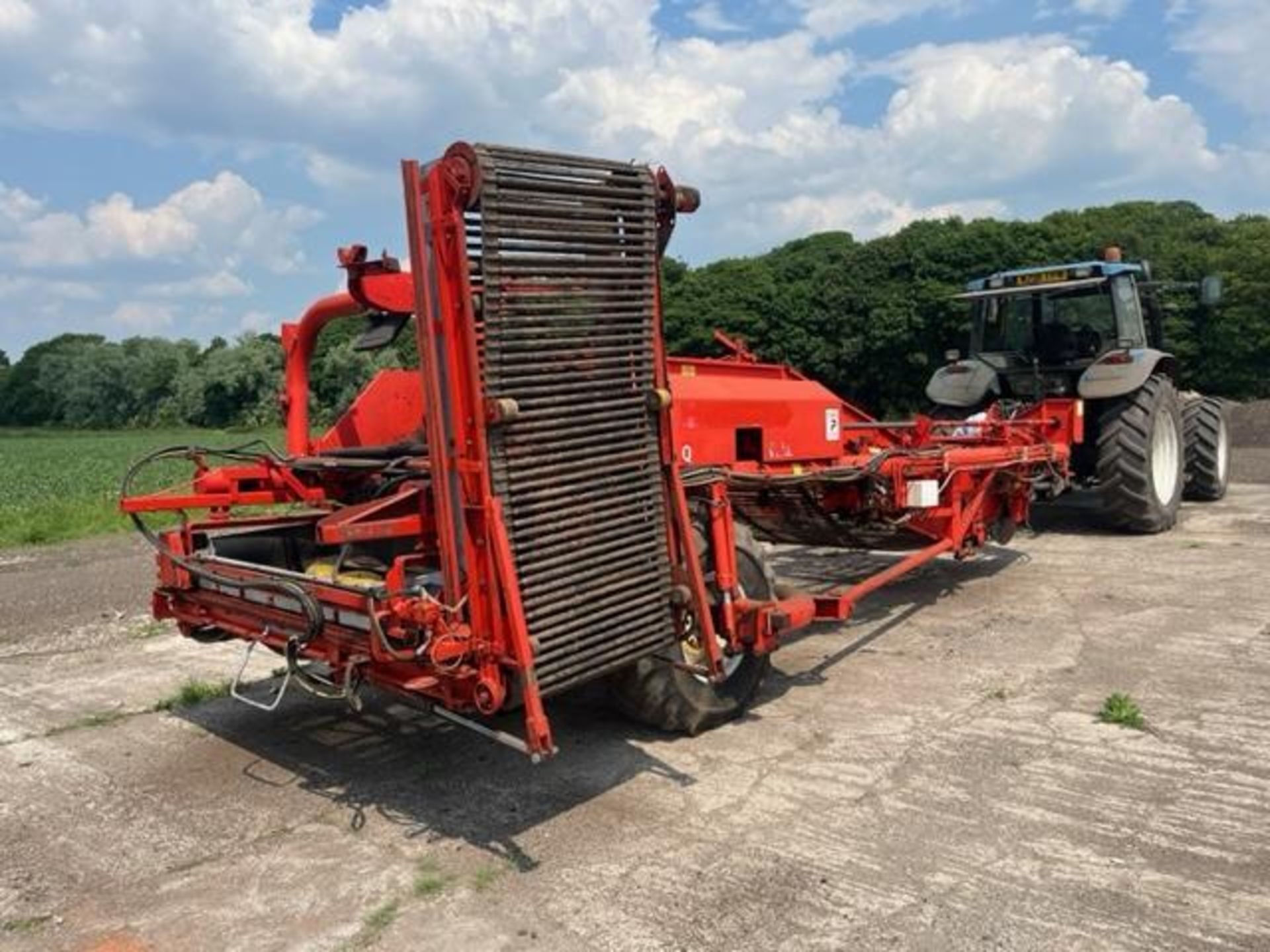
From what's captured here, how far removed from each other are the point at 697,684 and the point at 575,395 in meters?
1.55

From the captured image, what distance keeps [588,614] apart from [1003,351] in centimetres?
812

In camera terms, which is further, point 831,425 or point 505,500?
point 831,425

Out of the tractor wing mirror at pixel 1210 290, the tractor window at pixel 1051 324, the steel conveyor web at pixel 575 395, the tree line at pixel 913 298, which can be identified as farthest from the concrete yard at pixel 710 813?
the tree line at pixel 913 298

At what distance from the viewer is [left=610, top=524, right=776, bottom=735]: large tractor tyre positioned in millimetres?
4855

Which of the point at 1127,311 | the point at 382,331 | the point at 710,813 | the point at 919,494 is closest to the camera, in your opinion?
the point at 710,813

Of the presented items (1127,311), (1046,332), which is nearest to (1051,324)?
(1046,332)

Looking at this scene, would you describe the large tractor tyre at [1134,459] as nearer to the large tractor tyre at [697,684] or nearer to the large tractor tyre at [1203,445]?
the large tractor tyre at [1203,445]

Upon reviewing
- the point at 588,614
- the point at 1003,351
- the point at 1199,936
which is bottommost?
the point at 1199,936

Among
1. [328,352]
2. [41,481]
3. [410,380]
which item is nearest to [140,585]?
[328,352]

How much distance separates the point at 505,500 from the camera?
3.89m

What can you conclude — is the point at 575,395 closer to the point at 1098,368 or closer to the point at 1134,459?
the point at 1134,459

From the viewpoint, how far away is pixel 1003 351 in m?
11.0

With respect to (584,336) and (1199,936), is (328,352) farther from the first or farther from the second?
(1199,936)

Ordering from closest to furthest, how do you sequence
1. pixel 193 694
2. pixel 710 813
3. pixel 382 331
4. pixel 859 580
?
pixel 710 813, pixel 382 331, pixel 193 694, pixel 859 580
